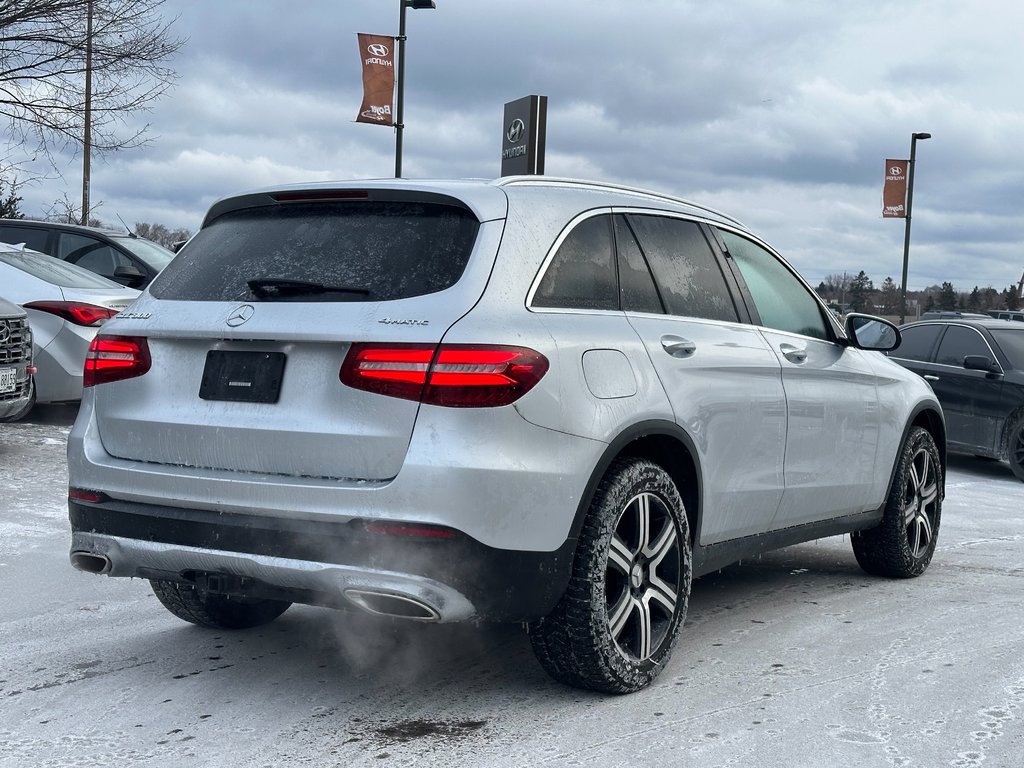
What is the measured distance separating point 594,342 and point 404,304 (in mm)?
653

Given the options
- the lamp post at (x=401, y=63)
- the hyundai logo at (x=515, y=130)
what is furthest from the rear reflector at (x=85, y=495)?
the lamp post at (x=401, y=63)

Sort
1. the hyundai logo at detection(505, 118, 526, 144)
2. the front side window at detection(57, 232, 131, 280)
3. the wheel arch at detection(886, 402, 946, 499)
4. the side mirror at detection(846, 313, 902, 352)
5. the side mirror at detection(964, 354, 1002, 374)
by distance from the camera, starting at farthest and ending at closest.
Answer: the hyundai logo at detection(505, 118, 526, 144), the front side window at detection(57, 232, 131, 280), the side mirror at detection(964, 354, 1002, 374), the wheel arch at detection(886, 402, 946, 499), the side mirror at detection(846, 313, 902, 352)

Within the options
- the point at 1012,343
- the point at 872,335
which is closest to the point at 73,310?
the point at 872,335

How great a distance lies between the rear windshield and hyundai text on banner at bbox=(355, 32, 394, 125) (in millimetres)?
16109

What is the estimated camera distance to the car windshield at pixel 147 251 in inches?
504

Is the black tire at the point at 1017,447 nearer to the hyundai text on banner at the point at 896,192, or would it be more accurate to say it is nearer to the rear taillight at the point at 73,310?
the rear taillight at the point at 73,310

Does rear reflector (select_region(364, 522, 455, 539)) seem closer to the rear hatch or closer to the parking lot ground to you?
the rear hatch

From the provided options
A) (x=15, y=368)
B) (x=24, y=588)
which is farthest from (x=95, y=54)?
(x=24, y=588)

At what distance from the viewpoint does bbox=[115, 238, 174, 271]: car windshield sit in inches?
504

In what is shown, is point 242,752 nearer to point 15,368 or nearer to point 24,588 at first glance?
point 24,588

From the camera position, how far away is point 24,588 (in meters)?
5.89

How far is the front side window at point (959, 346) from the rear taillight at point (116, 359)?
991cm

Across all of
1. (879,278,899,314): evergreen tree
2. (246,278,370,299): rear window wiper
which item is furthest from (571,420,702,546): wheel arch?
(879,278,899,314): evergreen tree

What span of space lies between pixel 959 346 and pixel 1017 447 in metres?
1.25
